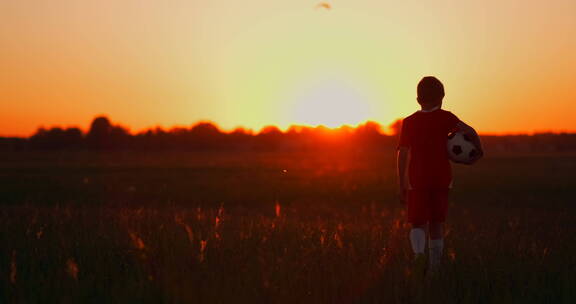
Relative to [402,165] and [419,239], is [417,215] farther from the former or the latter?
[402,165]

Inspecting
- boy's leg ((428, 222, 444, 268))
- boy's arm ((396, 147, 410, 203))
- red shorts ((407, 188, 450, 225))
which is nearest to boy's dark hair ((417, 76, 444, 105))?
boy's arm ((396, 147, 410, 203))

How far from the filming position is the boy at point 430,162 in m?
5.61

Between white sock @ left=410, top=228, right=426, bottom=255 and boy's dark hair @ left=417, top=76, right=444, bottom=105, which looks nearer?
boy's dark hair @ left=417, top=76, right=444, bottom=105

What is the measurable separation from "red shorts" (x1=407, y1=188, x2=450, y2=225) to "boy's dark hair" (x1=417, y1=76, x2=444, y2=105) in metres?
0.84

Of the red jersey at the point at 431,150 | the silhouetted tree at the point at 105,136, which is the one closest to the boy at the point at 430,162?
the red jersey at the point at 431,150

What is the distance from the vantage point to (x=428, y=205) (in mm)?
5664

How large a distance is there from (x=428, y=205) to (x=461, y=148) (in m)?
0.60

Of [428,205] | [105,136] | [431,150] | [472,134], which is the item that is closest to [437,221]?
[428,205]

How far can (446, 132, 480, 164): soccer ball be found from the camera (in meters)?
5.55

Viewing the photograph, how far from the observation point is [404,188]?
5848mm

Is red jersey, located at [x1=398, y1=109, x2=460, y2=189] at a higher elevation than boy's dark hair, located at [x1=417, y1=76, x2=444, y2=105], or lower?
lower

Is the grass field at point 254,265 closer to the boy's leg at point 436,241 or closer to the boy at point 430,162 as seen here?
the boy's leg at point 436,241

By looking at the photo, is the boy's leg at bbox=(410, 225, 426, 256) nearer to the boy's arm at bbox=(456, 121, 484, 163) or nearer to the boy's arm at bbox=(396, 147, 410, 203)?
the boy's arm at bbox=(396, 147, 410, 203)

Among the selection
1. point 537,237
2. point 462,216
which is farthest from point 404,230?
point 462,216
